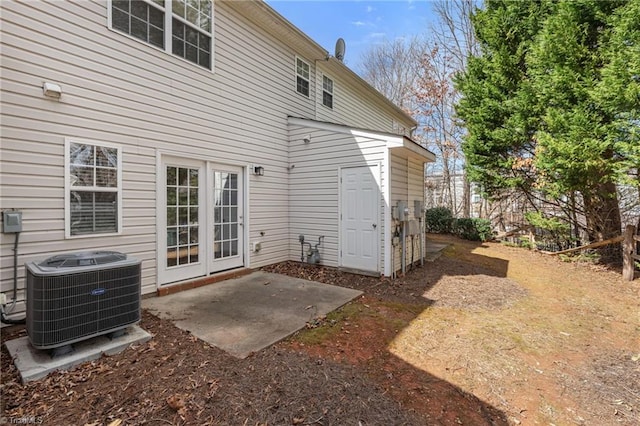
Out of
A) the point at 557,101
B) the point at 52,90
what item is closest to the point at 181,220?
the point at 52,90

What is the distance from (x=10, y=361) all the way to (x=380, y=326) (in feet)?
12.6

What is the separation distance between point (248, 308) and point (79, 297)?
6.58 ft

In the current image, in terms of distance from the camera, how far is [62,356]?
2721 mm

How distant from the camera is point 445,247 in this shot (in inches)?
384

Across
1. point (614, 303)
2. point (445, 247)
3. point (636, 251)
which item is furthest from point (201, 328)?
point (636, 251)

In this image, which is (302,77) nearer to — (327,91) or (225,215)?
(327,91)

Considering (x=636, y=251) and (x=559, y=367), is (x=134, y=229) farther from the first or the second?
(x=636, y=251)

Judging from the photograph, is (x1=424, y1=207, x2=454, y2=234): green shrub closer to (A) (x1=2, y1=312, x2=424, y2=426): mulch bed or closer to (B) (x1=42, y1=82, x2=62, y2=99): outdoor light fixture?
(A) (x1=2, y1=312, x2=424, y2=426): mulch bed

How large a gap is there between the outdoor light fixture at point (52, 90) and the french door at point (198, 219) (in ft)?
4.99

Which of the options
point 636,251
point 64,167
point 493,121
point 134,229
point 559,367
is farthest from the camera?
point 493,121

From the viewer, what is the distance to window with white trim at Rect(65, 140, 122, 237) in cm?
379

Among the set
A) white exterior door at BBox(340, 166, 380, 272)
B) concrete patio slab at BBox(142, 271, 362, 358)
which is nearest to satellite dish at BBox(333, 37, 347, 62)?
white exterior door at BBox(340, 166, 380, 272)

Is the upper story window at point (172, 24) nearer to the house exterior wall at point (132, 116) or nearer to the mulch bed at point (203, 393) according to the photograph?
the house exterior wall at point (132, 116)

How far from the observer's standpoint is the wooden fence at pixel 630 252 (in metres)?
6.25
